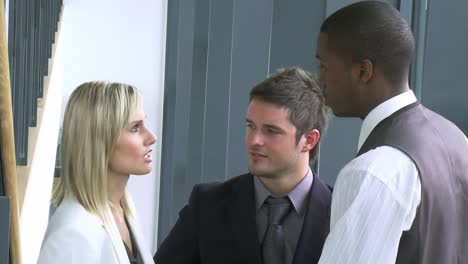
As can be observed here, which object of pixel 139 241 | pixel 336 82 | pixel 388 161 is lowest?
pixel 139 241

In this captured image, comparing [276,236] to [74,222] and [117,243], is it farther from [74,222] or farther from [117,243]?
[74,222]

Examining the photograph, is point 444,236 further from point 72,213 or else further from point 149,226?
point 149,226

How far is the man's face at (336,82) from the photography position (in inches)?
73.3

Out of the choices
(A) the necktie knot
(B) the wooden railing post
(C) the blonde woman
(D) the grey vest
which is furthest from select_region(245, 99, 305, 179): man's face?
(B) the wooden railing post

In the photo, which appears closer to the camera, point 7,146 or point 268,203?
point 7,146

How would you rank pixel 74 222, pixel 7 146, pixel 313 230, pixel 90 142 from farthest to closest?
pixel 313 230
pixel 90 142
pixel 74 222
pixel 7 146

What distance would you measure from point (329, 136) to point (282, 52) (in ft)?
1.05

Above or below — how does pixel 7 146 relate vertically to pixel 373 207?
above

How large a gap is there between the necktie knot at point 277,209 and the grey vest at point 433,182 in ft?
2.05

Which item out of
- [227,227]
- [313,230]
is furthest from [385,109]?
[227,227]

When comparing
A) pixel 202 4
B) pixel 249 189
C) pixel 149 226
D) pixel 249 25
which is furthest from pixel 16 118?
pixel 149 226

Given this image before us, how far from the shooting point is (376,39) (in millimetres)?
1854

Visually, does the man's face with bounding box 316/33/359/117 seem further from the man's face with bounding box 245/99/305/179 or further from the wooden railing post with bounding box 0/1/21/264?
the wooden railing post with bounding box 0/1/21/264

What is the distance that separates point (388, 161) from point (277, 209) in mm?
745
